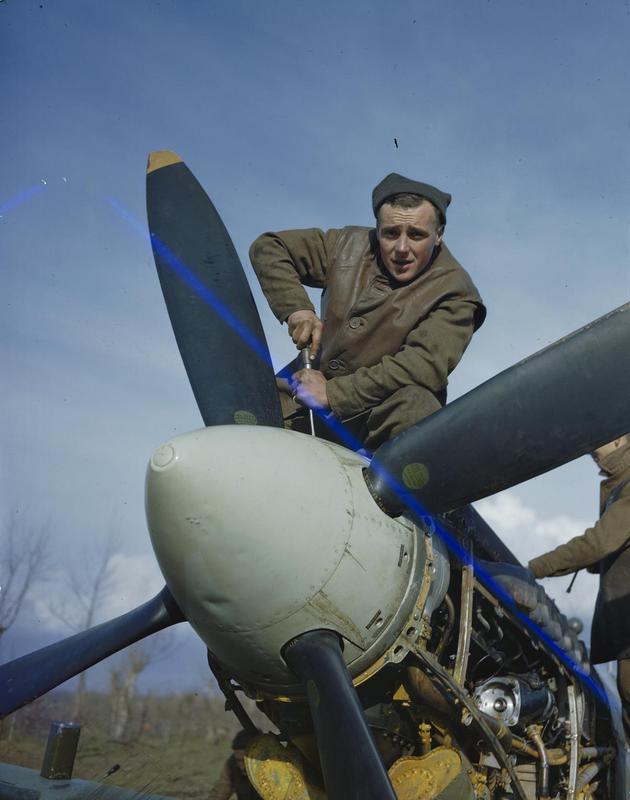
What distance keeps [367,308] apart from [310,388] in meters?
0.64

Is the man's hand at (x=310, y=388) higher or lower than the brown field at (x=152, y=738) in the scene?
higher

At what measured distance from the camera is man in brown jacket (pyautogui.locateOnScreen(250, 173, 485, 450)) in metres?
4.13

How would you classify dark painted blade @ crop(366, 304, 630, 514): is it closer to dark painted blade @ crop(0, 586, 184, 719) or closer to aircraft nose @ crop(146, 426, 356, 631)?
aircraft nose @ crop(146, 426, 356, 631)

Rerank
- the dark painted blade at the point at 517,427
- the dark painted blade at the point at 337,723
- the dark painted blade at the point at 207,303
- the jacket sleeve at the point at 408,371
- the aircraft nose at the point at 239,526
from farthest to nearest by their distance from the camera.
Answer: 1. the dark painted blade at the point at 207,303
2. the jacket sleeve at the point at 408,371
3. the dark painted blade at the point at 517,427
4. the aircraft nose at the point at 239,526
5. the dark painted blade at the point at 337,723

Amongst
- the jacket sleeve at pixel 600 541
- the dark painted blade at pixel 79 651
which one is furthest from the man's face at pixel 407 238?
the dark painted blade at pixel 79 651

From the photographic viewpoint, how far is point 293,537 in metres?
3.04

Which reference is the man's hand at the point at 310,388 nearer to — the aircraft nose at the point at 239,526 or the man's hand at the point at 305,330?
the man's hand at the point at 305,330

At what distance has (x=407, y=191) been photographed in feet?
15.0

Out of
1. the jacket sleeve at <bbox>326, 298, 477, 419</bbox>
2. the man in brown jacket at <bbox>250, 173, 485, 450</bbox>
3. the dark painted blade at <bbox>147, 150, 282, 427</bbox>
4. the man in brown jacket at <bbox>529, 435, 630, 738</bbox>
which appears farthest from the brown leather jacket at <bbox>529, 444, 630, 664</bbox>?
the dark painted blade at <bbox>147, 150, 282, 427</bbox>

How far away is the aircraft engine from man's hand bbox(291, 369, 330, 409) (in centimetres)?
81

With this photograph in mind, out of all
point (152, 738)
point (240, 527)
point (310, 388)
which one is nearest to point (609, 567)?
point (310, 388)

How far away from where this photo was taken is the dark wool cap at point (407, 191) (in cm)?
457

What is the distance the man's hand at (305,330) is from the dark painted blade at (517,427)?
4.08ft

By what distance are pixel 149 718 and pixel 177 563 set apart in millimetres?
19402
